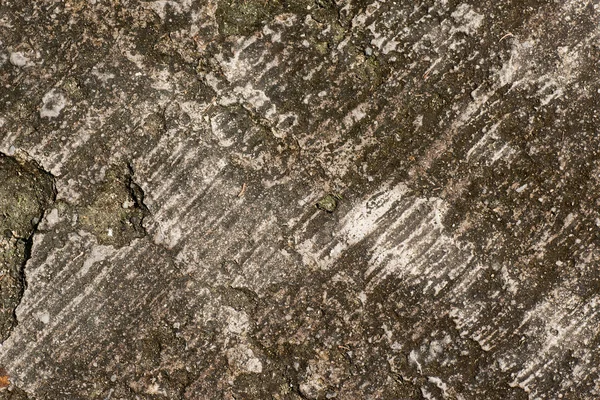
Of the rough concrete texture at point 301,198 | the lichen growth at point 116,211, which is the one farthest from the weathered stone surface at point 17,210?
the lichen growth at point 116,211

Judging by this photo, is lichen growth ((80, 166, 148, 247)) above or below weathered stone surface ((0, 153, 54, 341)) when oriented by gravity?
above

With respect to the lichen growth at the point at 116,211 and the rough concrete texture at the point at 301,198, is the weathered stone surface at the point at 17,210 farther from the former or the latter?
the lichen growth at the point at 116,211

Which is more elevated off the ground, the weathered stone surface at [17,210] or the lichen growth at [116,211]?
the lichen growth at [116,211]

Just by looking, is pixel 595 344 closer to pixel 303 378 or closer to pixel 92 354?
pixel 303 378

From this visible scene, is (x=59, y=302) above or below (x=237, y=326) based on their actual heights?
below

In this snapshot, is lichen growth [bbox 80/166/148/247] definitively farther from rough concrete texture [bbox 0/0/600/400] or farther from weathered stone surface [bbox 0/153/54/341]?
weathered stone surface [bbox 0/153/54/341]

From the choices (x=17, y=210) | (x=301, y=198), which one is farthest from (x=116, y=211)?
(x=301, y=198)

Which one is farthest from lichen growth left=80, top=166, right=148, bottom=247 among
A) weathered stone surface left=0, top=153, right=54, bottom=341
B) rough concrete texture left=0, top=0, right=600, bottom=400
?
weathered stone surface left=0, top=153, right=54, bottom=341

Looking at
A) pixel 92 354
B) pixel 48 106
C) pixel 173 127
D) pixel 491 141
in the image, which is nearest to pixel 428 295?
pixel 491 141
